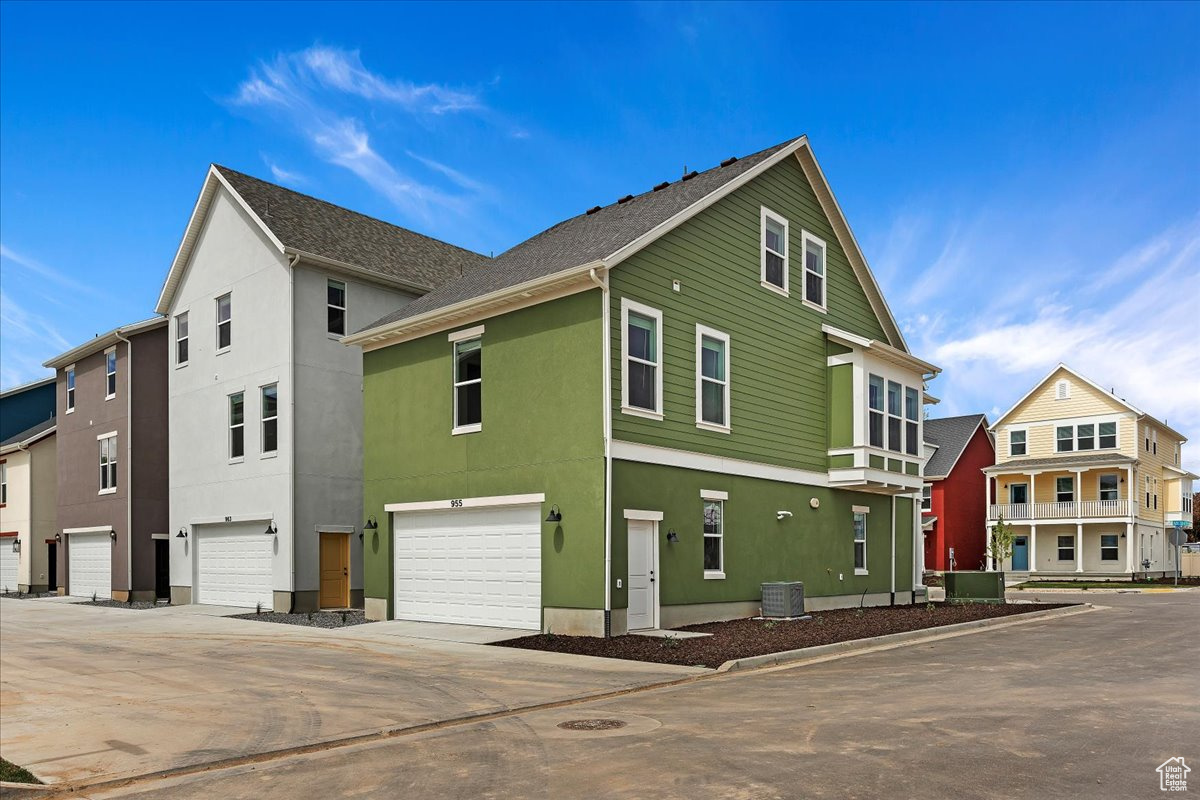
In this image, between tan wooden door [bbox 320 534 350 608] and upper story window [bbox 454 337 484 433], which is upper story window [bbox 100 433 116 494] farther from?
upper story window [bbox 454 337 484 433]

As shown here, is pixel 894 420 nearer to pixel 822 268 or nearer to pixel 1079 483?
pixel 822 268

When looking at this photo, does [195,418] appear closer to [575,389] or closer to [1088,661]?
[575,389]

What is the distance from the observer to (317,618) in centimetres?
2248

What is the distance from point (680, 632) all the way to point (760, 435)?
542 cm

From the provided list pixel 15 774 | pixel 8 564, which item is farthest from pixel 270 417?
pixel 8 564

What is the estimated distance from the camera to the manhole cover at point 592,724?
967 centimetres

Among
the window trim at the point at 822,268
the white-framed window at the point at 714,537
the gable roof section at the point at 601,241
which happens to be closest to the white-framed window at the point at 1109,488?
the gable roof section at the point at 601,241

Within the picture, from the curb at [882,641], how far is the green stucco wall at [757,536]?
11.6 ft

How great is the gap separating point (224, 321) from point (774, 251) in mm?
15251

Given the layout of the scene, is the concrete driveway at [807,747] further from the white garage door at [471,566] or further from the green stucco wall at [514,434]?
the white garage door at [471,566]

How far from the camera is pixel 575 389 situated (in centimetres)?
1803

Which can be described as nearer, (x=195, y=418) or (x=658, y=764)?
(x=658, y=764)

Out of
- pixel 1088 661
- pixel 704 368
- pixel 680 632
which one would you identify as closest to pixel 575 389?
pixel 704 368

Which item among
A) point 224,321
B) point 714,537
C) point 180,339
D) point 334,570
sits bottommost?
point 334,570
